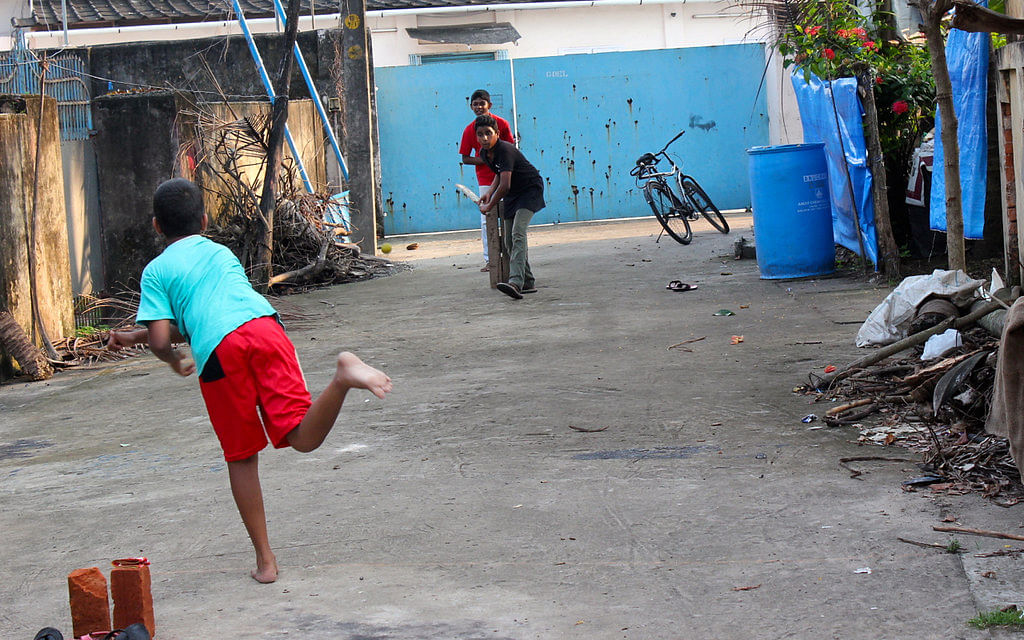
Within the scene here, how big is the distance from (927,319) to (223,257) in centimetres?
409

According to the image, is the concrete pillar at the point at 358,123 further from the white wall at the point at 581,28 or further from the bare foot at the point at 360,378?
the bare foot at the point at 360,378

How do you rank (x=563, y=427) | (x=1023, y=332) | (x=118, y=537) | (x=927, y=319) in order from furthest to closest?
(x=927, y=319), (x=563, y=427), (x=118, y=537), (x=1023, y=332)

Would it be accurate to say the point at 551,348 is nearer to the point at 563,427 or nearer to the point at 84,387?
the point at 563,427

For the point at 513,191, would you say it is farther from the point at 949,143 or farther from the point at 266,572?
the point at 266,572

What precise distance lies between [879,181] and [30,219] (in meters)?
6.81

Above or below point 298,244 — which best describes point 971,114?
above

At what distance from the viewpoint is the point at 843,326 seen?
714cm

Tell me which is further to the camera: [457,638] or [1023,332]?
[1023,332]

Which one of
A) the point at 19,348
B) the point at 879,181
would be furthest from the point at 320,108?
the point at 879,181

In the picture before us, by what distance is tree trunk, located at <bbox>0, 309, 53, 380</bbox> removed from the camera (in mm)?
7613

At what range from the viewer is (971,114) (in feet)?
24.0

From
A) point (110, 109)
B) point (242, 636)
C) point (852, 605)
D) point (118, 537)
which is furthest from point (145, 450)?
point (110, 109)

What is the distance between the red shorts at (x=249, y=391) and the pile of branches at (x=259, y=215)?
721 cm

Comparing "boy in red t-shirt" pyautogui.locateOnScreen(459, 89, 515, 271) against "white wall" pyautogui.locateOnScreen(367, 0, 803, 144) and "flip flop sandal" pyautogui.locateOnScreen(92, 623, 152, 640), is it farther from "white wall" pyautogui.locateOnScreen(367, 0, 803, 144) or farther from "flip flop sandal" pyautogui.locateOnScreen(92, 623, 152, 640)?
"white wall" pyautogui.locateOnScreen(367, 0, 803, 144)
